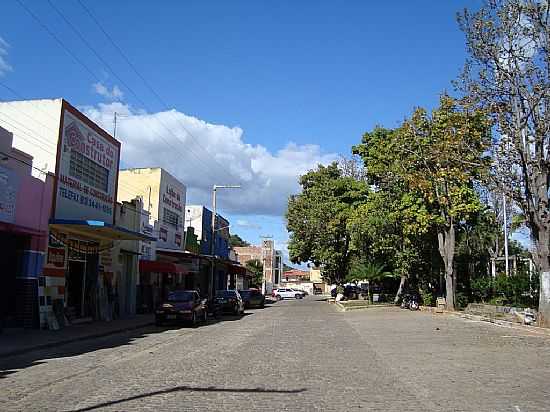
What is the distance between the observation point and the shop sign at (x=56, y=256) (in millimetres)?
22547

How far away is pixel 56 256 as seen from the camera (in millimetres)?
23078

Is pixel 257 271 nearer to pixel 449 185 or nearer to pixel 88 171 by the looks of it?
pixel 449 185

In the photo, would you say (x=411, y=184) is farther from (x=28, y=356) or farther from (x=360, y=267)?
(x=28, y=356)

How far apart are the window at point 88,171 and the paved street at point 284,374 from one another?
781cm

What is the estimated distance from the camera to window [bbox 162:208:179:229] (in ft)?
128

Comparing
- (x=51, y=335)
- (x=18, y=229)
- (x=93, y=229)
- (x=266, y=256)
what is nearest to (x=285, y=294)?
(x=266, y=256)

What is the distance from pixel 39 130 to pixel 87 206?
4282 millimetres

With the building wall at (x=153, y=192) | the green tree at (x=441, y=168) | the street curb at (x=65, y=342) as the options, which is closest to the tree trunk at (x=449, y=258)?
the green tree at (x=441, y=168)

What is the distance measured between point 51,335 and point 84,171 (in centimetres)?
833

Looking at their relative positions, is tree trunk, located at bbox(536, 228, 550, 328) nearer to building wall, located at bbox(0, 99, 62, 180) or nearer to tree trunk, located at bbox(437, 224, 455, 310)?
tree trunk, located at bbox(437, 224, 455, 310)

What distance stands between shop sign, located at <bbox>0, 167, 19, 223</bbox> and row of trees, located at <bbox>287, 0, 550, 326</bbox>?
17530 mm

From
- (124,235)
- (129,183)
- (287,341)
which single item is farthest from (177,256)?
(287,341)

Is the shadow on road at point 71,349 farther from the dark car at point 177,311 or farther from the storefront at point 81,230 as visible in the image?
the storefront at point 81,230

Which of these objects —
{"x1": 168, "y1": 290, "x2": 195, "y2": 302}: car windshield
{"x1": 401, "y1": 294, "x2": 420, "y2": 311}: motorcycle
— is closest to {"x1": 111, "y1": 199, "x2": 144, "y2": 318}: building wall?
{"x1": 168, "y1": 290, "x2": 195, "y2": 302}: car windshield
